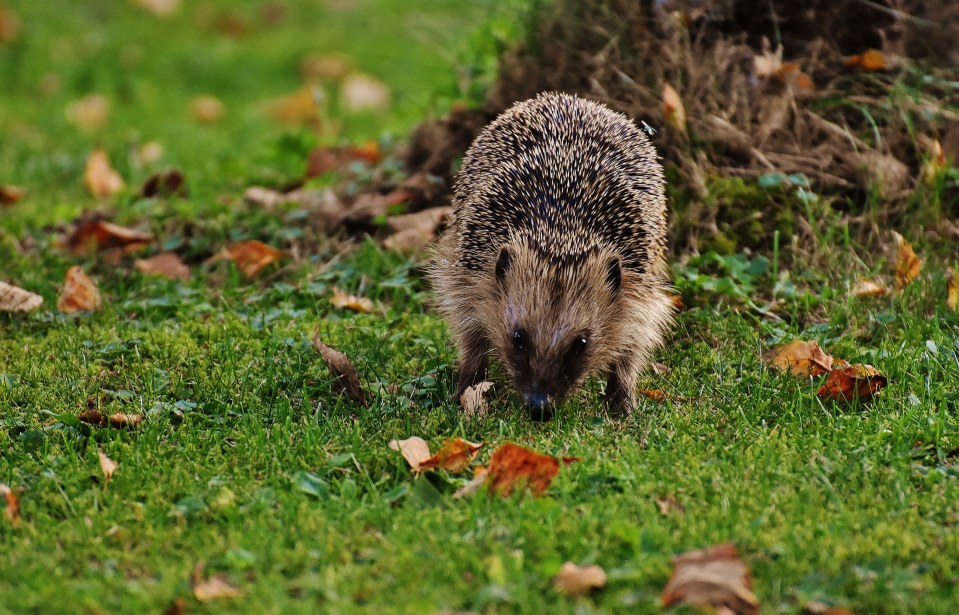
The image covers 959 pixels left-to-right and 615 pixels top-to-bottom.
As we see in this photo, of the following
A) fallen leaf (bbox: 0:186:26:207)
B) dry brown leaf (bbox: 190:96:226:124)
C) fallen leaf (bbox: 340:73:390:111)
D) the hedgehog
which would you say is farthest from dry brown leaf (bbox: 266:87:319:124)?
the hedgehog

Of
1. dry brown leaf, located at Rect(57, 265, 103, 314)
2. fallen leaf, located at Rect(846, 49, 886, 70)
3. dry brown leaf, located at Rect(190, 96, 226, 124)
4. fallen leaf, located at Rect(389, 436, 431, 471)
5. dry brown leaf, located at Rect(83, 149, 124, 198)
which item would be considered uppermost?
fallen leaf, located at Rect(846, 49, 886, 70)

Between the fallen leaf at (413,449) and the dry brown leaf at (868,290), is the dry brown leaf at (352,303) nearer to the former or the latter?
the fallen leaf at (413,449)

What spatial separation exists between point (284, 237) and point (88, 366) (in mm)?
1809

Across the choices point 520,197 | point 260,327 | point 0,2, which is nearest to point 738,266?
point 520,197

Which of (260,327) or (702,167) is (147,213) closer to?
(260,327)

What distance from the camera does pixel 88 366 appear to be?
5.27 meters

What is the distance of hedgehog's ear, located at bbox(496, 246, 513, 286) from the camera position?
5.18 meters

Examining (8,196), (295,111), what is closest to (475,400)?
(8,196)

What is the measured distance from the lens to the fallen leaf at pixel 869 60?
6720mm

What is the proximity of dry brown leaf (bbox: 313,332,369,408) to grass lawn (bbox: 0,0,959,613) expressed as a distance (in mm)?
76

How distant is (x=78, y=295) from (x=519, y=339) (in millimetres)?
2497

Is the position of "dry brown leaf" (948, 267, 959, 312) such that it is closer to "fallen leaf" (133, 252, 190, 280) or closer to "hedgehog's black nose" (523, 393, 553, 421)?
"hedgehog's black nose" (523, 393, 553, 421)

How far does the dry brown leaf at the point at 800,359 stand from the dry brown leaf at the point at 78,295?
3336 millimetres

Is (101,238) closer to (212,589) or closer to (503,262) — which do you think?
(503,262)
